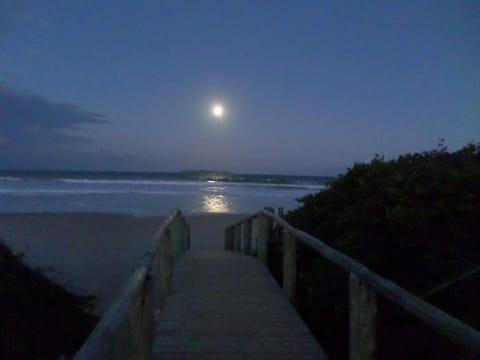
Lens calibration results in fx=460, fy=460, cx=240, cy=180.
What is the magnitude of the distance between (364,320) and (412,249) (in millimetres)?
1037

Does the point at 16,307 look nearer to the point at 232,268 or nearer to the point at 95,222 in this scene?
the point at 232,268

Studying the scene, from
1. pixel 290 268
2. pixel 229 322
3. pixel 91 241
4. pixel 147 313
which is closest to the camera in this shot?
pixel 147 313

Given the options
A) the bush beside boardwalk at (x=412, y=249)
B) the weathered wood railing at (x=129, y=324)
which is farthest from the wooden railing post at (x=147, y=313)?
the bush beside boardwalk at (x=412, y=249)

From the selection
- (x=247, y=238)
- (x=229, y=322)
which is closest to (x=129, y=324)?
(x=229, y=322)

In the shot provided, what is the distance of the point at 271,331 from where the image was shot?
14.4 ft

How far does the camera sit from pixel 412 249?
146 inches

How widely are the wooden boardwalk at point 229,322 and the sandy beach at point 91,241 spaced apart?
10.1 ft

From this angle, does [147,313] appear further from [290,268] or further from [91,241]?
[91,241]

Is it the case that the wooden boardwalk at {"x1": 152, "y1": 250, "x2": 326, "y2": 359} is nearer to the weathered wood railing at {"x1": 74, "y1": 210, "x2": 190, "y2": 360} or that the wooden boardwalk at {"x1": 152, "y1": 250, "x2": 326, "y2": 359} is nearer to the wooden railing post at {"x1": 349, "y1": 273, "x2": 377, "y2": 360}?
the weathered wood railing at {"x1": 74, "y1": 210, "x2": 190, "y2": 360}

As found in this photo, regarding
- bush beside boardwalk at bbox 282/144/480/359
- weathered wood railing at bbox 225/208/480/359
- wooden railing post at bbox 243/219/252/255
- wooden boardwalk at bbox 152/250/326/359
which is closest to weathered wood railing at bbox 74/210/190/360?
wooden boardwalk at bbox 152/250/326/359

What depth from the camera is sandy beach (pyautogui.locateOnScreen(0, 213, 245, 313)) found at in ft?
32.2

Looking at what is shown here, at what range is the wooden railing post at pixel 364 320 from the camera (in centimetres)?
291

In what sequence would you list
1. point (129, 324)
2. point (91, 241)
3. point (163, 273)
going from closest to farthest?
point (129, 324), point (163, 273), point (91, 241)

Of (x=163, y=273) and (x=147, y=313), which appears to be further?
(x=163, y=273)
